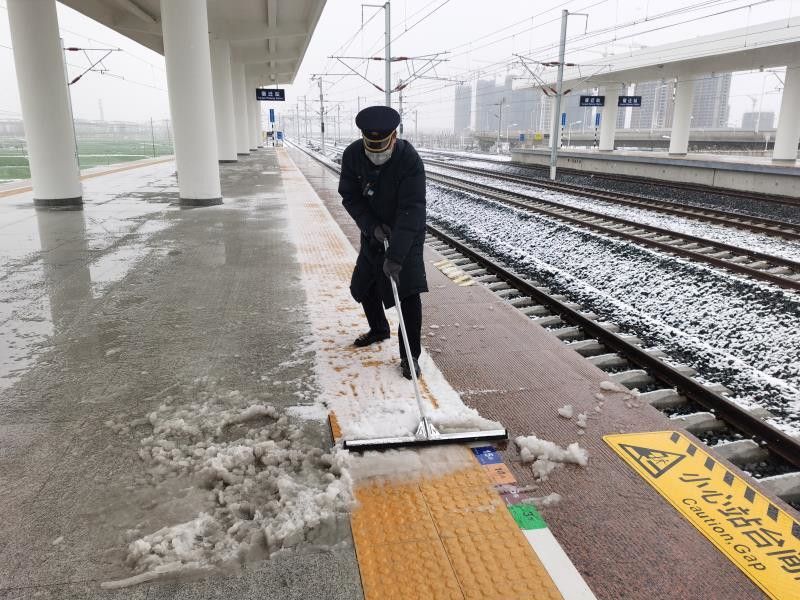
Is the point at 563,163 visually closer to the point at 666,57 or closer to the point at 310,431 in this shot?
the point at 666,57

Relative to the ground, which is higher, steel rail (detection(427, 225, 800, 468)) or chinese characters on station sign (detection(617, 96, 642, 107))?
chinese characters on station sign (detection(617, 96, 642, 107))

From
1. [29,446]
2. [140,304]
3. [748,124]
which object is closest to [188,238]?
[140,304]

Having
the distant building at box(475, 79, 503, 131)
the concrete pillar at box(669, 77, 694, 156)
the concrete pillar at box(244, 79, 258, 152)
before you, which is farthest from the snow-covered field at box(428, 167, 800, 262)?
the distant building at box(475, 79, 503, 131)

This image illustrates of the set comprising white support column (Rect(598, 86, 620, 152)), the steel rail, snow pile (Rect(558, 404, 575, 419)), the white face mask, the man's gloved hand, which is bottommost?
the steel rail

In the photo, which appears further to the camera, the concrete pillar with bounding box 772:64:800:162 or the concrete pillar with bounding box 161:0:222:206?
the concrete pillar with bounding box 772:64:800:162

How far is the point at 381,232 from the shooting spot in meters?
3.70

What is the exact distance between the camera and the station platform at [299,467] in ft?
7.14

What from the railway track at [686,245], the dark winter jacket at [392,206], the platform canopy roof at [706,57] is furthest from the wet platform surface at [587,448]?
the platform canopy roof at [706,57]

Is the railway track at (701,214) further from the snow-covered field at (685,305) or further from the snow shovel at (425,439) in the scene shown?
the snow shovel at (425,439)

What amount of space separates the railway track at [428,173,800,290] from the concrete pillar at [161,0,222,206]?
766 cm

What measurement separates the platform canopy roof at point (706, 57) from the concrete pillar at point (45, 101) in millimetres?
22910

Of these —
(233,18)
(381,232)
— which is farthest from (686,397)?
(233,18)

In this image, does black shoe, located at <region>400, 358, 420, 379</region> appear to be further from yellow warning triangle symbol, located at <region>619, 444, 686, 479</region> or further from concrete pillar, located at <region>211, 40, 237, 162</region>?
concrete pillar, located at <region>211, 40, 237, 162</region>

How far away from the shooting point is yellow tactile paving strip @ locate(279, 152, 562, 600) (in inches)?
84.0
